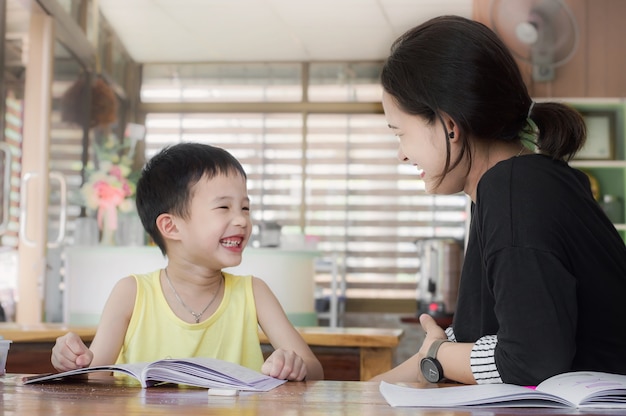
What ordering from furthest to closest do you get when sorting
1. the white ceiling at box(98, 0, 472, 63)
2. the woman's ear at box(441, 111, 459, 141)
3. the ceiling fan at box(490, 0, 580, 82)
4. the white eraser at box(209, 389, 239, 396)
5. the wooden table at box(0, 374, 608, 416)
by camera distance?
the white ceiling at box(98, 0, 472, 63), the ceiling fan at box(490, 0, 580, 82), the woman's ear at box(441, 111, 459, 141), the white eraser at box(209, 389, 239, 396), the wooden table at box(0, 374, 608, 416)

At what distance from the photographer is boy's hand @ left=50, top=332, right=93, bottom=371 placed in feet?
4.11

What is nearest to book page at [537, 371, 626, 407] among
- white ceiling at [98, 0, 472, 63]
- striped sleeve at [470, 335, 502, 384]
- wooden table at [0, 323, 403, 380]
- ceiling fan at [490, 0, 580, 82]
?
striped sleeve at [470, 335, 502, 384]

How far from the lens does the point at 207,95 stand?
834 cm

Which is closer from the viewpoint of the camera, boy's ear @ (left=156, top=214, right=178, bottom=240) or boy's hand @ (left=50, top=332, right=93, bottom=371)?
boy's hand @ (left=50, top=332, right=93, bottom=371)

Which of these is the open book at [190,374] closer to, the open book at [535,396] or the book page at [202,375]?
the book page at [202,375]

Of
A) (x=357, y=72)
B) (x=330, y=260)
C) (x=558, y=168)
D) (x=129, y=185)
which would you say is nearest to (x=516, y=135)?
(x=558, y=168)

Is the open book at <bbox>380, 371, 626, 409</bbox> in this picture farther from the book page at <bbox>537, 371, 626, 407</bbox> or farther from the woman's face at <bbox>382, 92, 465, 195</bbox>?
the woman's face at <bbox>382, 92, 465, 195</bbox>

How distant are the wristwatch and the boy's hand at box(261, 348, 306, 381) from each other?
18 centimetres

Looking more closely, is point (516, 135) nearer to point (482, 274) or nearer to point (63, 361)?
point (482, 274)

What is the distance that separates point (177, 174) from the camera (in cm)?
167

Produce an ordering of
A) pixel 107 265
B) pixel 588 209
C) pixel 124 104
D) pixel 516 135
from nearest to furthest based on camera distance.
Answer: pixel 588 209, pixel 516 135, pixel 107 265, pixel 124 104

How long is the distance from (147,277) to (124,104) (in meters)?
6.84

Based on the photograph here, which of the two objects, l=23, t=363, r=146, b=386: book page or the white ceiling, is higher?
the white ceiling

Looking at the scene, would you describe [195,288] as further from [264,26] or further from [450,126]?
[264,26]
